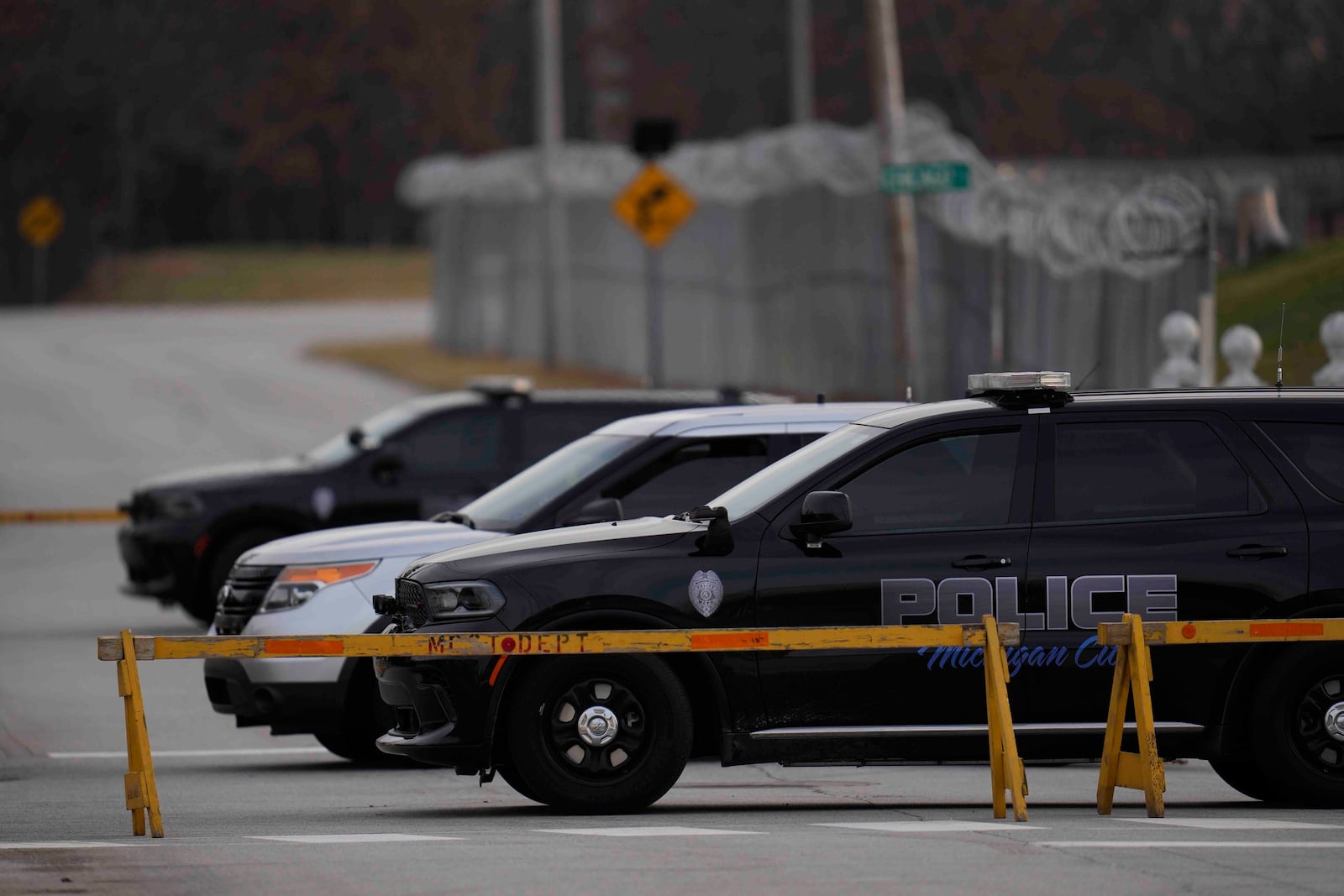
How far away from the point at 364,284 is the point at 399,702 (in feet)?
235

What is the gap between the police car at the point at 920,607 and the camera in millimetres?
9391

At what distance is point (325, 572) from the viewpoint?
11836 millimetres

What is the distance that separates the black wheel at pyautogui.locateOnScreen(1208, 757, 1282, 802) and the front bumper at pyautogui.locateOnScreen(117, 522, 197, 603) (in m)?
8.67

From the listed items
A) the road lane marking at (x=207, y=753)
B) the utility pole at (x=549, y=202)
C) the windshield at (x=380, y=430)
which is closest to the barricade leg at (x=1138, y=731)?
the road lane marking at (x=207, y=753)

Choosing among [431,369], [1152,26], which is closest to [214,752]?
[431,369]

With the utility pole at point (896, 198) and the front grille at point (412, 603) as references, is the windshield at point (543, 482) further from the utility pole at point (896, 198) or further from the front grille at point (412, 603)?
the utility pole at point (896, 198)

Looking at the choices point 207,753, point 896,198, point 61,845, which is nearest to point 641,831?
point 61,845

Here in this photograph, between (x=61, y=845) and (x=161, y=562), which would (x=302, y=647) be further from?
(x=161, y=562)

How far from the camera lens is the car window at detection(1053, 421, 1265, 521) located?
9.57m

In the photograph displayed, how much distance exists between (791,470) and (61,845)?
3.09 meters

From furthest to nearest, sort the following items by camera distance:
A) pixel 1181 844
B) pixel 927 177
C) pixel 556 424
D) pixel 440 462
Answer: pixel 927 177
pixel 440 462
pixel 556 424
pixel 1181 844

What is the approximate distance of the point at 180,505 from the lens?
1686cm

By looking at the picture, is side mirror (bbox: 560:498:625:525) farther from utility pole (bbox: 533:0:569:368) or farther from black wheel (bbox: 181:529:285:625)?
utility pole (bbox: 533:0:569:368)

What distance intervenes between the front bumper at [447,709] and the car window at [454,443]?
6.24 m
